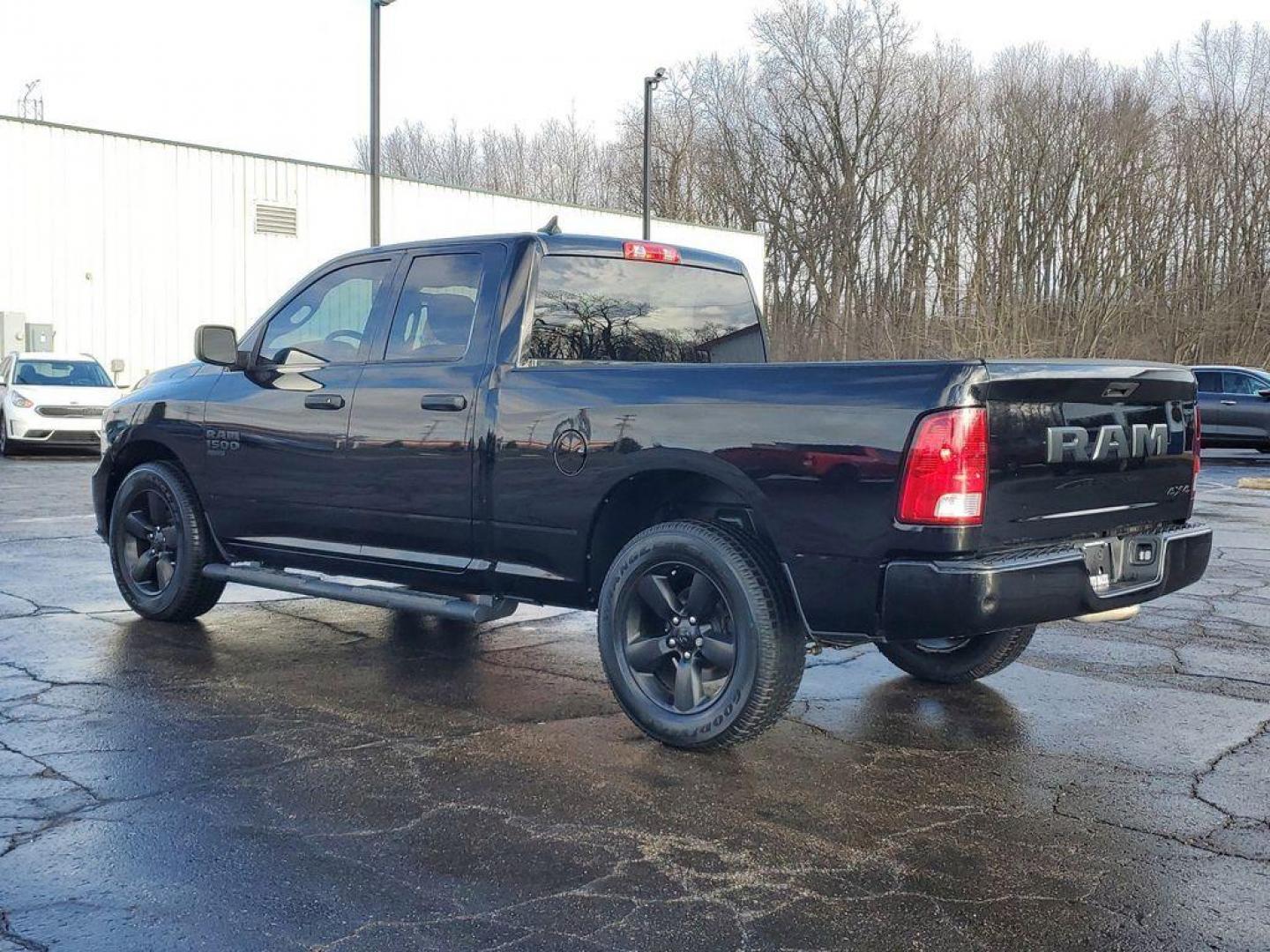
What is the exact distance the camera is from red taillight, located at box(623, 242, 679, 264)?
586 centimetres

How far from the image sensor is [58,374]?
67.1 ft

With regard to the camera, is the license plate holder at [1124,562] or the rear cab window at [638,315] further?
the rear cab window at [638,315]

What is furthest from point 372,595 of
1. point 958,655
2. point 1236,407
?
point 1236,407

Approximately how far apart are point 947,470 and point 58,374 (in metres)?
19.2

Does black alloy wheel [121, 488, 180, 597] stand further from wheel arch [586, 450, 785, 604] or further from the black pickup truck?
wheel arch [586, 450, 785, 604]

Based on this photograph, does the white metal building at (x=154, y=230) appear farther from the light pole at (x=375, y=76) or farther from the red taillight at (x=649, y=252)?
A: the red taillight at (x=649, y=252)

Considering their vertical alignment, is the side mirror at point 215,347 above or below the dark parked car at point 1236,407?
above

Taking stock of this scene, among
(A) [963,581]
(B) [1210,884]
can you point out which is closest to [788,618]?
(A) [963,581]

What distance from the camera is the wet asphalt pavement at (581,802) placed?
330 cm

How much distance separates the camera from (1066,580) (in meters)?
4.33

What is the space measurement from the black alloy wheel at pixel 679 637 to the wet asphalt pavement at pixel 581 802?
0.23 metres

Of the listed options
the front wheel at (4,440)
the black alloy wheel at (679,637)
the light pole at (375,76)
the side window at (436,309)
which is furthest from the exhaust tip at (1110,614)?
the front wheel at (4,440)

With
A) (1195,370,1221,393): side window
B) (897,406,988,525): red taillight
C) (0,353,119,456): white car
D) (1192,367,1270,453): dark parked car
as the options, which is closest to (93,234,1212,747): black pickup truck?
(897,406,988,525): red taillight

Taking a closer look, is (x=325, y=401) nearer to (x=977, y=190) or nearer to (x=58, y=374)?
(x=58, y=374)
